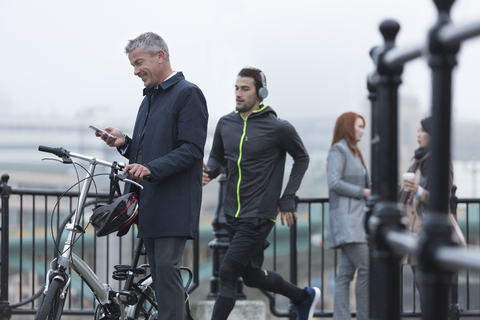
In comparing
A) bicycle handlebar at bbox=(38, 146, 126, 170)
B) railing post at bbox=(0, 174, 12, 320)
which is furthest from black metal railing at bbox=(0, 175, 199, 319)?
bicycle handlebar at bbox=(38, 146, 126, 170)

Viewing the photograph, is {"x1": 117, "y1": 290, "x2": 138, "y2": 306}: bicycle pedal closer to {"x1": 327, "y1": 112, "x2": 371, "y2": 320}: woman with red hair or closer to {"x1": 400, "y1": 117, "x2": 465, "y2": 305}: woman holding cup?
{"x1": 327, "y1": 112, "x2": 371, "y2": 320}: woman with red hair

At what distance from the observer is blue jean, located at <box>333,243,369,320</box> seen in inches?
185

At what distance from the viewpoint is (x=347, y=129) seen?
484 cm

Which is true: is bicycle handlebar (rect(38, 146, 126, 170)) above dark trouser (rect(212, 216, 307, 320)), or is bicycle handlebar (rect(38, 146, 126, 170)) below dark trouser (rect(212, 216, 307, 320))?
above

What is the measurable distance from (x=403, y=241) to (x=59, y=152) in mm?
2444

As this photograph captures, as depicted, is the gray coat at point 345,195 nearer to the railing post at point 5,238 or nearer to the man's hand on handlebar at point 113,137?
the man's hand on handlebar at point 113,137

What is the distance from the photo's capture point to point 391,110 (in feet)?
4.43

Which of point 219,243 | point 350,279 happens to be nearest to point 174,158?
point 350,279

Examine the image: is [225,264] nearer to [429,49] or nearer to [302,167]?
[302,167]

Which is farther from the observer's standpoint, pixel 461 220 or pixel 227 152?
pixel 461 220

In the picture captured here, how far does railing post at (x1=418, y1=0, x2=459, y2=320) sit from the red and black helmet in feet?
7.50

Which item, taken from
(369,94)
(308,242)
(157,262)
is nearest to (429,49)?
(369,94)

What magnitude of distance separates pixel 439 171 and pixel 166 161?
86.2 inches

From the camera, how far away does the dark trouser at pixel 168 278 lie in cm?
318
